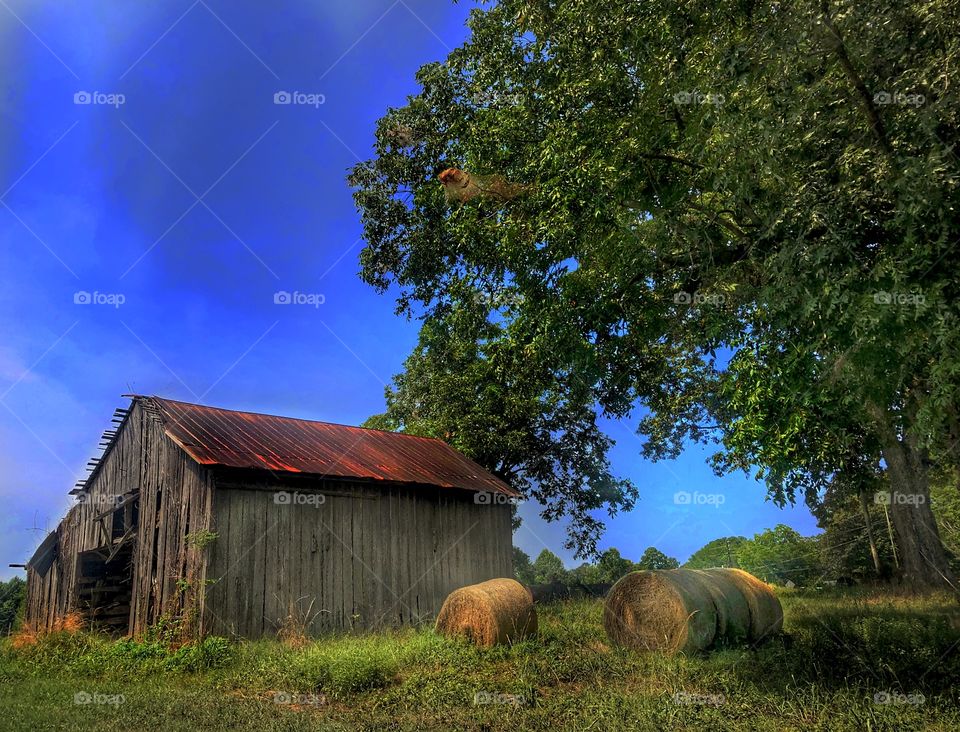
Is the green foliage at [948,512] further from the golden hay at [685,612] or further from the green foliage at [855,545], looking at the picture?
the golden hay at [685,612]

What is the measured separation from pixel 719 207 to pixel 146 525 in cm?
1520

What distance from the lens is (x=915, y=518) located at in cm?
2027

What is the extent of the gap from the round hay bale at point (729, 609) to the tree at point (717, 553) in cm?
2757

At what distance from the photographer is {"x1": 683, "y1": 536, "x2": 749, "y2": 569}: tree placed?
4044 cm

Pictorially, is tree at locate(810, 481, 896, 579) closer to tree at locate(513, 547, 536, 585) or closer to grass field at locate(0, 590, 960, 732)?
grass field at locate(0, 590, 960, 732)

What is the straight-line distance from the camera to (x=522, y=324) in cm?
1382

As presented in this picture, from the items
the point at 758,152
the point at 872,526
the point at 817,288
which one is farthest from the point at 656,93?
the point at 872,526

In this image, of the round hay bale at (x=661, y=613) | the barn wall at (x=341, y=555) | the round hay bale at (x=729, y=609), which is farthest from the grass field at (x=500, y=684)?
the barn wall at (x=341, y=555)

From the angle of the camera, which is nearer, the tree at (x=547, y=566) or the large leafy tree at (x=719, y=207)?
the large leafy tree at (x=719, y=207)

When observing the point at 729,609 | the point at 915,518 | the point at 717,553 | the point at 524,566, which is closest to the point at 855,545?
the point at 915,518

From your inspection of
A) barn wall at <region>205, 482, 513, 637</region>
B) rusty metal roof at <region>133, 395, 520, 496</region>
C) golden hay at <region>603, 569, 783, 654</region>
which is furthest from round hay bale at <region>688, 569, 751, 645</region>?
rusty metal roof at <region>133, 395, 520, 496</region>

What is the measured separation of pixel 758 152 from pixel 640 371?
269 inches

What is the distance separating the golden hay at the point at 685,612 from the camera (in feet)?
38.8

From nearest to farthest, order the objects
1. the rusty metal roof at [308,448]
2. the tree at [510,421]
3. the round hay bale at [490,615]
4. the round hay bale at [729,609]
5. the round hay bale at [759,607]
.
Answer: the round hay bale at [729,609], the round hay bale at [759,607], the round hay bale at [490,615], the rusty metal roof at [308,448], the tree at [510,421]
